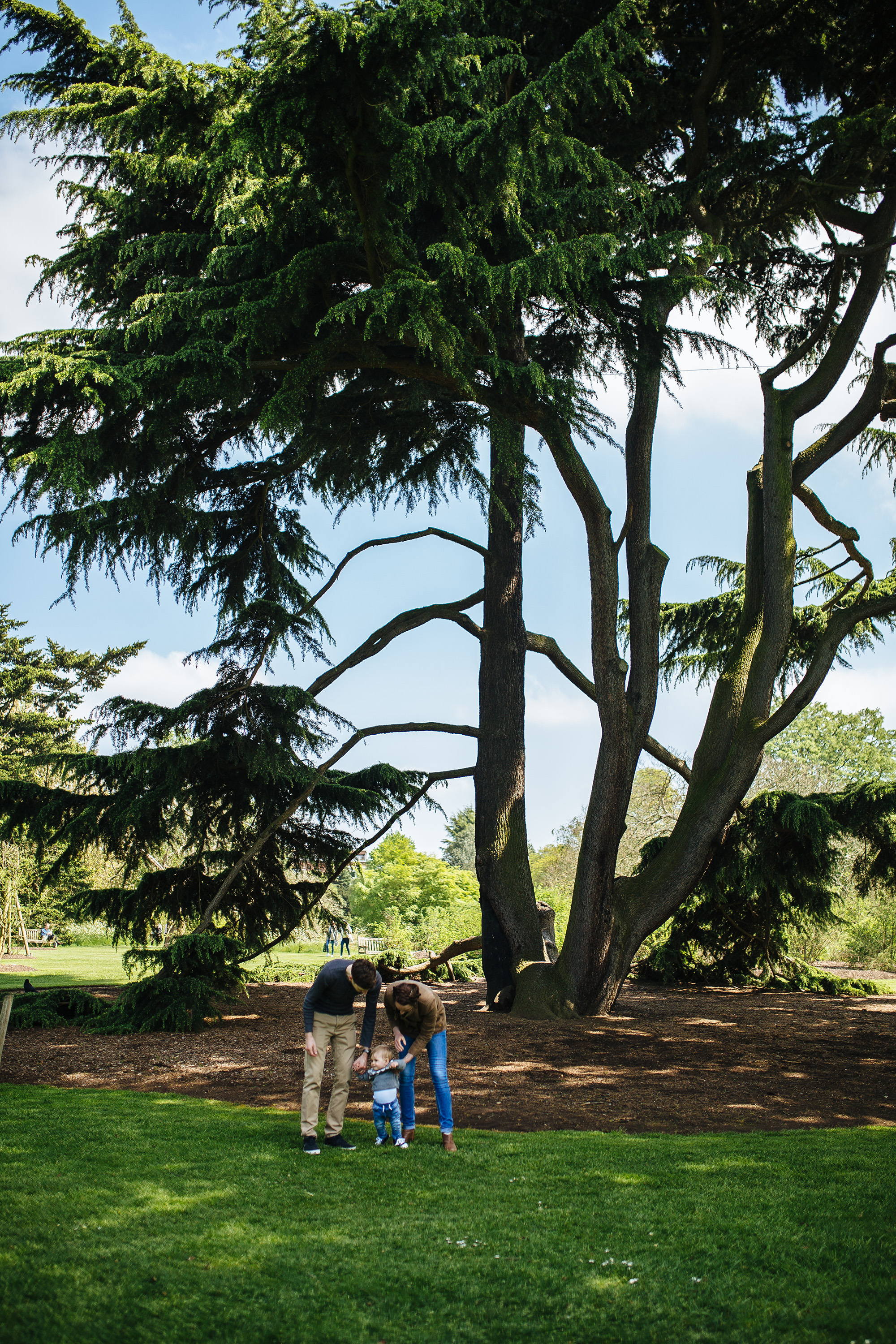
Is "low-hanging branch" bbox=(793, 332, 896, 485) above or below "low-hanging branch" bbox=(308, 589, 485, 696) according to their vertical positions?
above

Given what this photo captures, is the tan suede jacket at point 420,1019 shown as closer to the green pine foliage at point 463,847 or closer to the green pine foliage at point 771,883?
the green pine foliage at point 771,883

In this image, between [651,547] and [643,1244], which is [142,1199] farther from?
[651,547]

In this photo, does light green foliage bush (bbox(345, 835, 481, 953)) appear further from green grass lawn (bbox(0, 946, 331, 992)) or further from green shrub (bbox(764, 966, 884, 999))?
green shrub (bbox(764, 966, 884, 999))

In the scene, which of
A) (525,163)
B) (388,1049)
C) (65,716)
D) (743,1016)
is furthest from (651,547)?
(65,716)

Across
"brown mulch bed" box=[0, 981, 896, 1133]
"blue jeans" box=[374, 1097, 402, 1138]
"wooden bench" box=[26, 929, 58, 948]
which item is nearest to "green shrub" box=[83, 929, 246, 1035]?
"brown mulch bed" box=[0, 981, 896, 1133]

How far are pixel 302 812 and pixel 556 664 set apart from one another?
4.11 m

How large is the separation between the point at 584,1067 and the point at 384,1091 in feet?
11.5

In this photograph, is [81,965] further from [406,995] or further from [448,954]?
[406,995]

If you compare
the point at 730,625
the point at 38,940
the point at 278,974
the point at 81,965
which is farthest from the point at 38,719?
the point at 730,625

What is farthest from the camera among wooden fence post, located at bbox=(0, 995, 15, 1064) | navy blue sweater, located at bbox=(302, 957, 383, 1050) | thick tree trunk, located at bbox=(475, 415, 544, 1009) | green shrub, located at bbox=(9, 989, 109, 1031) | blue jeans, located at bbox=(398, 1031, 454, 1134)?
thick tree trunk, located at bbox=(475, 415, 544, 1009)

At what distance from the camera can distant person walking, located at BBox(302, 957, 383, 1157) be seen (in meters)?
5.41

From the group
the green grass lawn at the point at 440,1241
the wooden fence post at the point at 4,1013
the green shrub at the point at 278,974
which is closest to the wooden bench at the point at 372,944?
the green shrub at the point at 278,974

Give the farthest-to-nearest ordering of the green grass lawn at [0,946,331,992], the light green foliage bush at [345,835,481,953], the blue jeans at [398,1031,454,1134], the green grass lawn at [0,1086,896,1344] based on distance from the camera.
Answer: the light green foliage bush at [345,835,481,953], the green grass lawn at [0,946,331,992], the blue jeans at [398,1031,454,1134], the green grass lawn at [0,1086,896,1344]

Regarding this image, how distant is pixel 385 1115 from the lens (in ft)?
18.1
